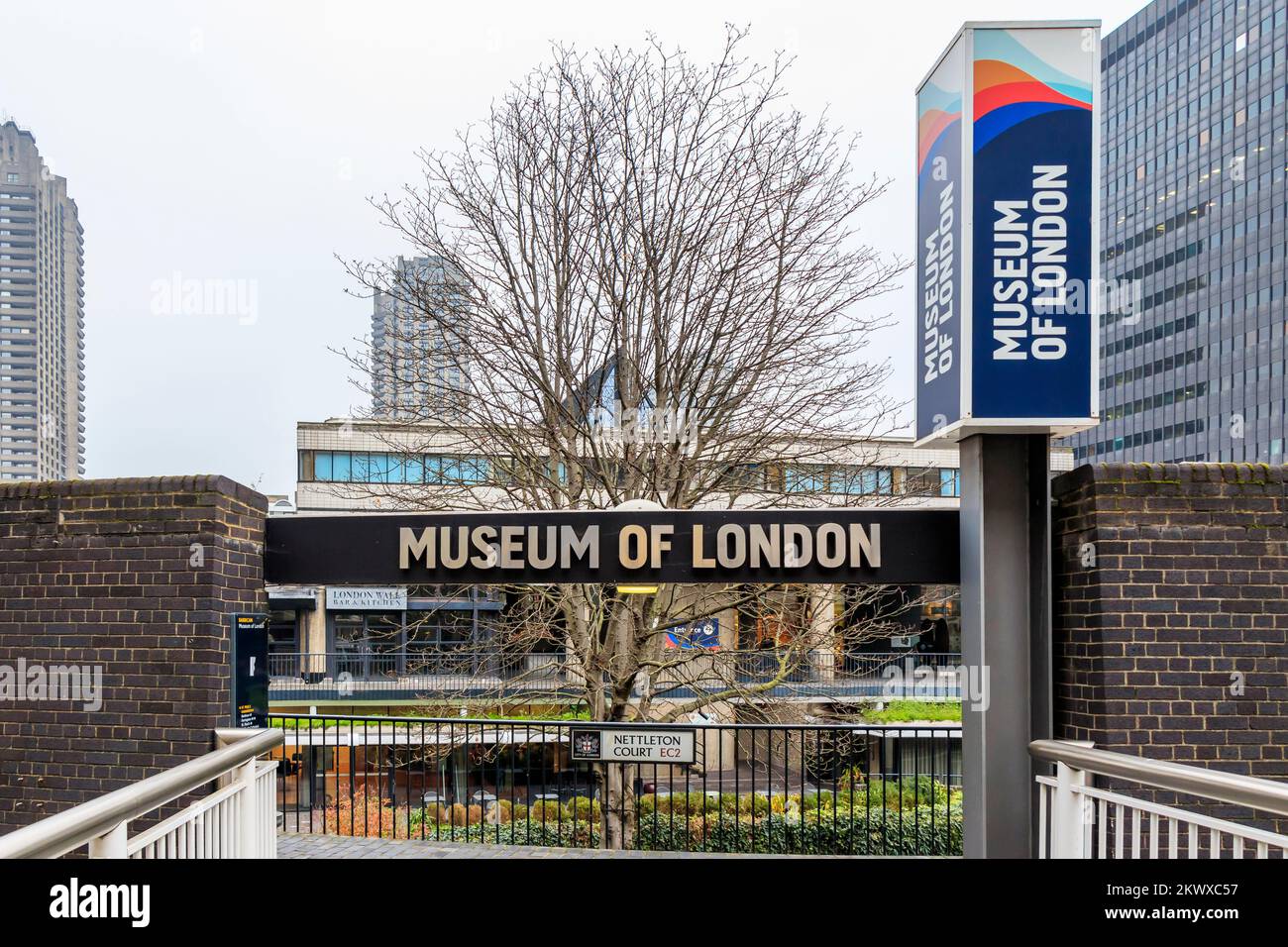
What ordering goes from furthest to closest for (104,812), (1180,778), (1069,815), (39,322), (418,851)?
1. (39,322)
2. (418,851)
3. (1069,815)
4. (1180,778)
5. (104,812)

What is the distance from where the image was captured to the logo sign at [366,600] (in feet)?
116

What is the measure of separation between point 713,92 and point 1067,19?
6509 millimetres

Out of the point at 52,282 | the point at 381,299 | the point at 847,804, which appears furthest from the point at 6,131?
the point at 847,804

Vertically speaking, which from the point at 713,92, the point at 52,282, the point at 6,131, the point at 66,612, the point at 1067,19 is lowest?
the point at 66,612

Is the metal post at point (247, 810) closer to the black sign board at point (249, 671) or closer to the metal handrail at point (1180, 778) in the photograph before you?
the black sign board at point (249, 671)

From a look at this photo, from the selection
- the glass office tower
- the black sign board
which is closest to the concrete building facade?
the black sign board

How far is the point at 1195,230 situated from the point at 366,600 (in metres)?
97.2

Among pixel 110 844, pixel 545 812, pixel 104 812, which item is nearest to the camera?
pixel 104 812

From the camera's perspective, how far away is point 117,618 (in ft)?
19.5

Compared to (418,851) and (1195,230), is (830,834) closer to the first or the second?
(418,851)

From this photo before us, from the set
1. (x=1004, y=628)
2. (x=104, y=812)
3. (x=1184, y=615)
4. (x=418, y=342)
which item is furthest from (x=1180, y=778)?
(x=418, y=342)

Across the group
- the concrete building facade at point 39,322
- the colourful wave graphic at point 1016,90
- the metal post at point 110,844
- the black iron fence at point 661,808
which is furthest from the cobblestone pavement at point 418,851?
the concrete building facade at point 39,322

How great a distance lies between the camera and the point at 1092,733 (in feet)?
16.6
